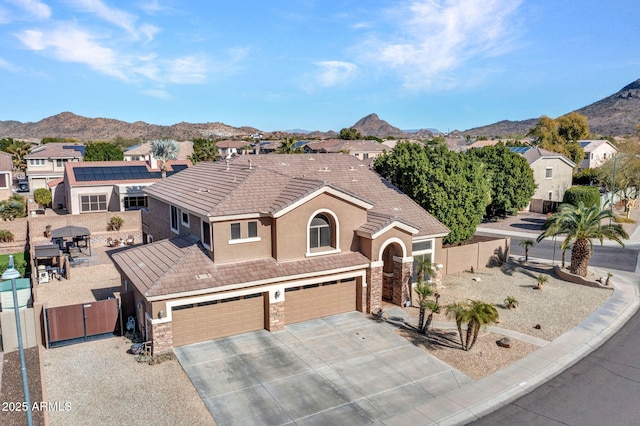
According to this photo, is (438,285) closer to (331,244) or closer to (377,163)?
(331,244)

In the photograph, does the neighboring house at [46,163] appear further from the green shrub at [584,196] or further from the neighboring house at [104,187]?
the green shrub at [584,196]

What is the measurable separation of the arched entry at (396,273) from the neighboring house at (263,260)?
5cm

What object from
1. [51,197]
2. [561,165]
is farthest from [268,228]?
[561,165]

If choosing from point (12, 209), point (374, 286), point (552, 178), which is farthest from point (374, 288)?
point (552, 178)

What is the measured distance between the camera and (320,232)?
2223cm

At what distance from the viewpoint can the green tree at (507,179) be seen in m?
45.4

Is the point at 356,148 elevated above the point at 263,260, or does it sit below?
above

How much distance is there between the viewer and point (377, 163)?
→ 3519 cm

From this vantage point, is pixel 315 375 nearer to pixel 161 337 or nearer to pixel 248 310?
pixel 248 310

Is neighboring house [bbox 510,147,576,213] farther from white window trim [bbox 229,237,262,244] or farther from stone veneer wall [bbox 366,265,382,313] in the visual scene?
white window trim [bbox 229,237,262,244]

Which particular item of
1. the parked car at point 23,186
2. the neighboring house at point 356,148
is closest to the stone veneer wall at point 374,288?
the parked car at point 23,186

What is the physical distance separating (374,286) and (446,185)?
10672 mm

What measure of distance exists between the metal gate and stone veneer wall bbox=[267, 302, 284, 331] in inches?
255

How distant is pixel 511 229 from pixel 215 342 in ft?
114
